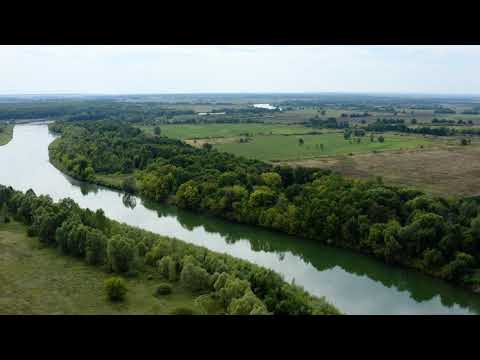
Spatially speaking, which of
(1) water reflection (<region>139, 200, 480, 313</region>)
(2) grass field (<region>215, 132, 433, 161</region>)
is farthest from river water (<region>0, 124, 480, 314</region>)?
(2) grass field (<region>215, 132, 433, 161</region>)

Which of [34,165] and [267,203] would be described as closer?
[267,203]

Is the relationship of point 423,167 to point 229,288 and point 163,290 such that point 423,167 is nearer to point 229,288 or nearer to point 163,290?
point 229,288

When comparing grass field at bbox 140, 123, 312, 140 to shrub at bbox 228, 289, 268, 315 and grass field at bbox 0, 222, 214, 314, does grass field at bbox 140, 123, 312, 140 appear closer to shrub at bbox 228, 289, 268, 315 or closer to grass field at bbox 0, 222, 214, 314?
grass field at bbox 0, 222, 214, 314

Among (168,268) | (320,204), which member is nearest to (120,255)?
(168,268)

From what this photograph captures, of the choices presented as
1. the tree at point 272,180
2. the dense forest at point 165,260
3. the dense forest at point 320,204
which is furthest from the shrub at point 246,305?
the tree at point 272,180

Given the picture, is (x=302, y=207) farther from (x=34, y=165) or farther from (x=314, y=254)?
(x=34, y=165)
